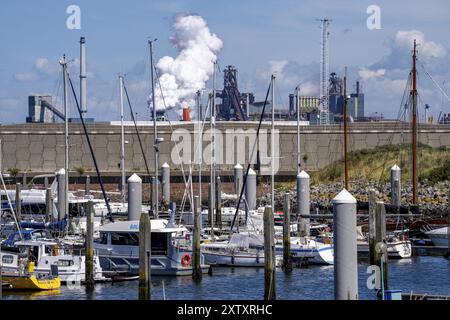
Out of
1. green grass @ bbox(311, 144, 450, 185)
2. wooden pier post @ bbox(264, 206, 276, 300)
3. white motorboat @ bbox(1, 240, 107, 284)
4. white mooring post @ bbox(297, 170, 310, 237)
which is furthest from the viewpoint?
green grass @ bbox(311, 144, 450, 185)

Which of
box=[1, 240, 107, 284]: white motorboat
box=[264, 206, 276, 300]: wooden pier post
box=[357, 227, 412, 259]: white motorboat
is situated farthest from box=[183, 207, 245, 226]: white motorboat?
box=[264, 206, 276, 300]: wooden pier post

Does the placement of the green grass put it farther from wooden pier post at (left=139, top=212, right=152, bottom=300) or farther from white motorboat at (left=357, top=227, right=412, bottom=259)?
wooden pier post at (left=139, top=212, right=152, bottom=300)

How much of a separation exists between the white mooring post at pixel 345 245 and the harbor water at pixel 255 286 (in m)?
10.4

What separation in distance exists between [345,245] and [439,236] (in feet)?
86.0

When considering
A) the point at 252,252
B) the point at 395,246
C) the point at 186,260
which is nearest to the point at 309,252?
the point at 252,252

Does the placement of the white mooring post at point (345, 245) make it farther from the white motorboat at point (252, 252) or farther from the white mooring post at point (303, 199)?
the white mooring post at point (303, 199)

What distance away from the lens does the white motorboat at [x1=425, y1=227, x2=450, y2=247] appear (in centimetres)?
3803

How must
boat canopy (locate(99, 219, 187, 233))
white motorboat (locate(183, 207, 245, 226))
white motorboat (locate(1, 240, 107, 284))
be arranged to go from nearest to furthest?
1. white motorboat (locate(1, 240, 107, 284))
2. boat canopy (locate(99, 219, 187, 233))
3. white motorboat (locate(183, 207, 245, 226))

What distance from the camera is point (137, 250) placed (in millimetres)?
30688

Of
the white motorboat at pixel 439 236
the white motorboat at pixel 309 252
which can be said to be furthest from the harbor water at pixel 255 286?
the white motorboat at pixel 439 236

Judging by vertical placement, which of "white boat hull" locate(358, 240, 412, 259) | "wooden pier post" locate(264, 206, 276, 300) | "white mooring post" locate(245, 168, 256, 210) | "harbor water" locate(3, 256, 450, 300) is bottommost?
"harbor water" locate(3, 256, 450, 300)

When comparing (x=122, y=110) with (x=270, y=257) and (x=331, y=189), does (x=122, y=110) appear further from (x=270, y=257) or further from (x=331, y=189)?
(x=270, y=257)

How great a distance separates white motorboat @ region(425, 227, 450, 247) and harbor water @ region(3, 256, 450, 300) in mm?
4363
